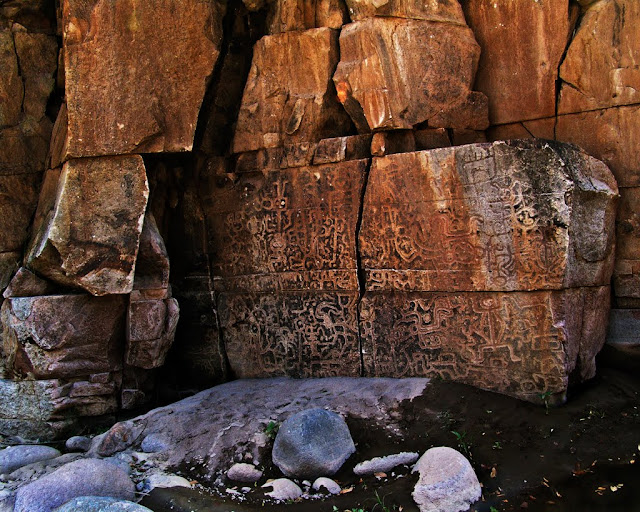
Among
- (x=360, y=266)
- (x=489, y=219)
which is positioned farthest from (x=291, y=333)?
(x=489, y=219)

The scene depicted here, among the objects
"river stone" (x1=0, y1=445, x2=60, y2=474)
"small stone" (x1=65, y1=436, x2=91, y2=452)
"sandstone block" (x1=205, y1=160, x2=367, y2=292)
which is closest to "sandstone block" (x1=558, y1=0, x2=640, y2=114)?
"sandstone block" (x1=205, y1=160, x2=367, y2=292)

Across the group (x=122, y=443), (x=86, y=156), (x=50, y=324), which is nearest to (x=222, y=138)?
(x=86, y=156)

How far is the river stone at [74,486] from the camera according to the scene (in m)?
3.89

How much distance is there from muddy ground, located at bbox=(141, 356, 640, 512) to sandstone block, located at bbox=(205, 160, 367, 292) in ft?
4.58

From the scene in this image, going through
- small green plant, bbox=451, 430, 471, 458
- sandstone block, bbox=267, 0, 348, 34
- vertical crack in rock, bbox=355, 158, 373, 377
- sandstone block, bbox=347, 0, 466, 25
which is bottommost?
small green plant, bbox=451, 430, 471, 458

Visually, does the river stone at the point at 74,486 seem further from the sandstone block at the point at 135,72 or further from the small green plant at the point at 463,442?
the sandstone block at the point at 135,72

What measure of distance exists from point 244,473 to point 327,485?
0.62 m

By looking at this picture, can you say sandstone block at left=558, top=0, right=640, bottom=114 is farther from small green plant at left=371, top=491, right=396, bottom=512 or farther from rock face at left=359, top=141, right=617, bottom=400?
small green plant at left=371, top=491, right=396, bottom=512

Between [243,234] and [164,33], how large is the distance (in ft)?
6.11

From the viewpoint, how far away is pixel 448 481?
12.7 feet

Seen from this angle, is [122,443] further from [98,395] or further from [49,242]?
[49,242]

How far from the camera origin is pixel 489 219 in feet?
15.9

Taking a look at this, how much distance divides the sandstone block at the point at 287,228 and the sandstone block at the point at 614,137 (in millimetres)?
1837

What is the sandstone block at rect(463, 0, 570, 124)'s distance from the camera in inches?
211
